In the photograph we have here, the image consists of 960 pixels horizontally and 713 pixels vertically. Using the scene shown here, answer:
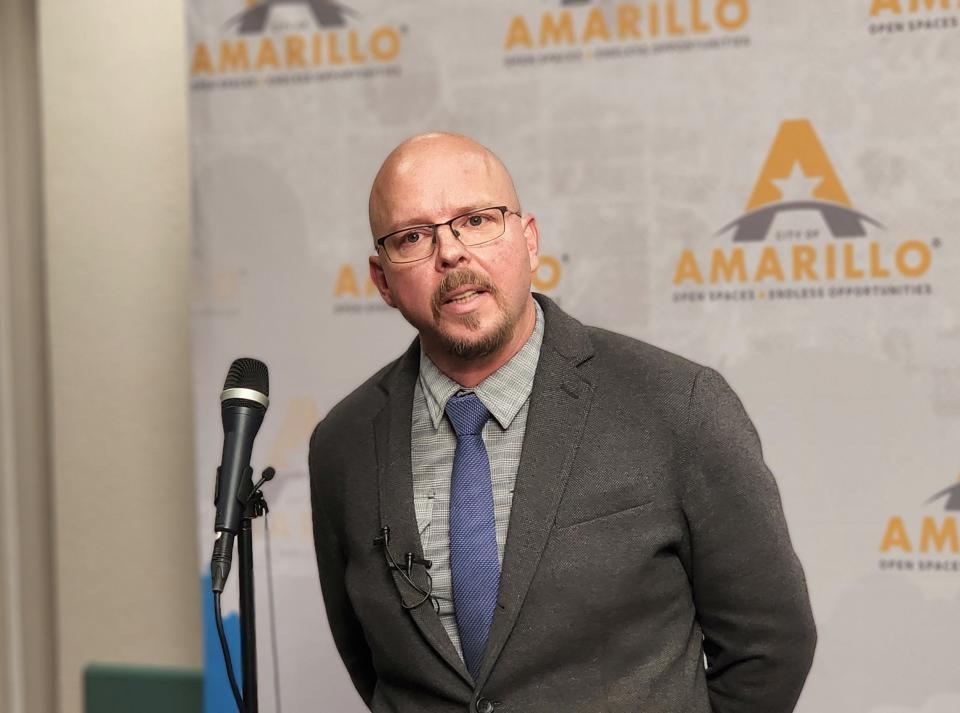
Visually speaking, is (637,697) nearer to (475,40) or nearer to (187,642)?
(475,40)

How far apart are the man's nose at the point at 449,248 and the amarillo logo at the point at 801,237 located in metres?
1.30

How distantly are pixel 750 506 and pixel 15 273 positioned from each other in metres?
2.75

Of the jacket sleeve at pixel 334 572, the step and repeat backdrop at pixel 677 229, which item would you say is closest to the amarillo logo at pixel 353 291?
the step and repeat backdrop at pixel 677 229

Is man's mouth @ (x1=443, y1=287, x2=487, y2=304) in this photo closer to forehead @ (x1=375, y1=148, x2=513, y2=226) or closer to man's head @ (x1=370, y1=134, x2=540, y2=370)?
man's head @ (x1=370, y1=134, x2=540, y2=370)

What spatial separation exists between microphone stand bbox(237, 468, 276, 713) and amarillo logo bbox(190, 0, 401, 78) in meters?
1.79

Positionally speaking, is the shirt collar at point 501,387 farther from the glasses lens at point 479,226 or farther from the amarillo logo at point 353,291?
the amarillo logo at point 353,291

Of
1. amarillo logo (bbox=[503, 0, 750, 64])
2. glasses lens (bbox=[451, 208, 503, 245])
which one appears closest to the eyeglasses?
glasses lens (bbox=[451, 208, 503, 245])

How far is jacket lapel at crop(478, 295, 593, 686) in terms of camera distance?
1482 mm

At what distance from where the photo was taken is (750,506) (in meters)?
1.52

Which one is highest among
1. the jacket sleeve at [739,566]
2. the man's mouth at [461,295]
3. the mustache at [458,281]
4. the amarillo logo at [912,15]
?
the amarillo logo at [912,15]

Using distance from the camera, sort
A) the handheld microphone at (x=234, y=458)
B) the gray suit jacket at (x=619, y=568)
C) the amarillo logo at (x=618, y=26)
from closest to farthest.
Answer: the handheld microphone at (x=234, y=458)
the gray suit jacket at (x=619, y=568)
the amarillo logo at (x=618, y=26)

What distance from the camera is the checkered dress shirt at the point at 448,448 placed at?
154 cm

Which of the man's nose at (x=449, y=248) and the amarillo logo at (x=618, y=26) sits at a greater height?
the amarillo logo at (x=618, y=26)

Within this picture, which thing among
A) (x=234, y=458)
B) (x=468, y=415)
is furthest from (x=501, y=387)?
(x=234, y=458)
